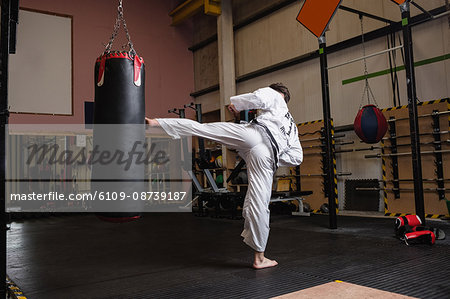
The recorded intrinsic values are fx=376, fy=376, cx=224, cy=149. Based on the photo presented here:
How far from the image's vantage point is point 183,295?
2.43 metres

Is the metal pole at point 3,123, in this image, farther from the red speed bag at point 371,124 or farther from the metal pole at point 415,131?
the red speed bag at point 371,124

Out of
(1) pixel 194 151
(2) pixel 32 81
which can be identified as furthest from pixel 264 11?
(2) pixel 32 81

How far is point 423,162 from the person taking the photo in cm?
569

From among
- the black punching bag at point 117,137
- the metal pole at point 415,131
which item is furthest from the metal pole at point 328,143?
the black punching bag at point 117,137

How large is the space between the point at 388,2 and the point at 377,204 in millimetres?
3418

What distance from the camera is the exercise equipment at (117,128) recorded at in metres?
2.32

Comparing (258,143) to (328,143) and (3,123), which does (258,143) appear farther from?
(328,143)

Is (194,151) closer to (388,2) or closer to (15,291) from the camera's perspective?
(388,2)

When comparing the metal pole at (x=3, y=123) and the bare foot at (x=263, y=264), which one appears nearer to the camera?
the metal pole at (x=3, y=123)

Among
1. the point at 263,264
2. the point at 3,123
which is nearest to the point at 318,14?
the point at 263,264

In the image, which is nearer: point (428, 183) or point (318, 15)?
point (318, 15)

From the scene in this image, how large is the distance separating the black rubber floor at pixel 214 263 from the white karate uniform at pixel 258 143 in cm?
37

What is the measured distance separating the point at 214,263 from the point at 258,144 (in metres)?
1.14

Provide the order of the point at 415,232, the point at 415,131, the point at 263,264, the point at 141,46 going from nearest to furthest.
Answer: the point at 263,264 < the point at 415,232 < the point at 415,131 < the point at 141,46
